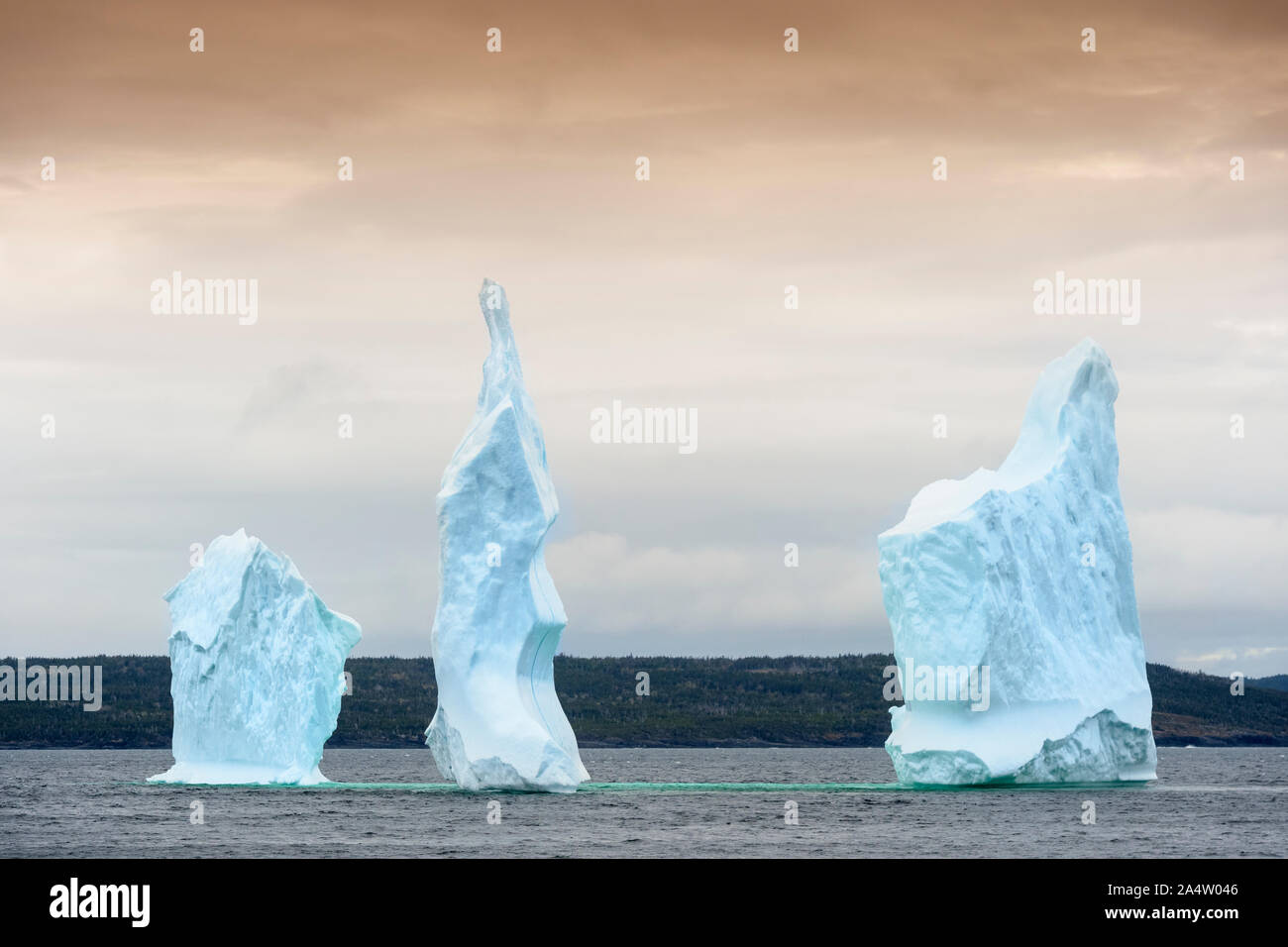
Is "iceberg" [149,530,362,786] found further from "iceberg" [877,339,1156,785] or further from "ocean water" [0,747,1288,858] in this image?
"iceberg" [877,339,1156,785]

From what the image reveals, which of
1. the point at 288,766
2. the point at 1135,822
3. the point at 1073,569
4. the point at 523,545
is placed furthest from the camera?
the point at 288,766

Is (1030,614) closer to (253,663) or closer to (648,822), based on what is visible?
(648,822)

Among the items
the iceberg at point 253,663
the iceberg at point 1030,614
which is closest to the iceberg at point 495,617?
the iceberg at point 253,663

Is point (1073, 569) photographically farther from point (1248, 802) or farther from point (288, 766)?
point (288, 766)

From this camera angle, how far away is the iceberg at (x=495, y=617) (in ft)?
133

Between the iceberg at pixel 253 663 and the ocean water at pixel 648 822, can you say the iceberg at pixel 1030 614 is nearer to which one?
the ocean water at pixel 648 822

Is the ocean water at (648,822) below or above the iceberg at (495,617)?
below

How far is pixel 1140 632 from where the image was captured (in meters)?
45.6

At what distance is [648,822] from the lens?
39031 mm

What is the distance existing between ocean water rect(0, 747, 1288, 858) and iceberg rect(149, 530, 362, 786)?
136cm

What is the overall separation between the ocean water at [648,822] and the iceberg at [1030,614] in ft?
4.57

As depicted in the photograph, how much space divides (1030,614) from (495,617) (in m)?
13.6
